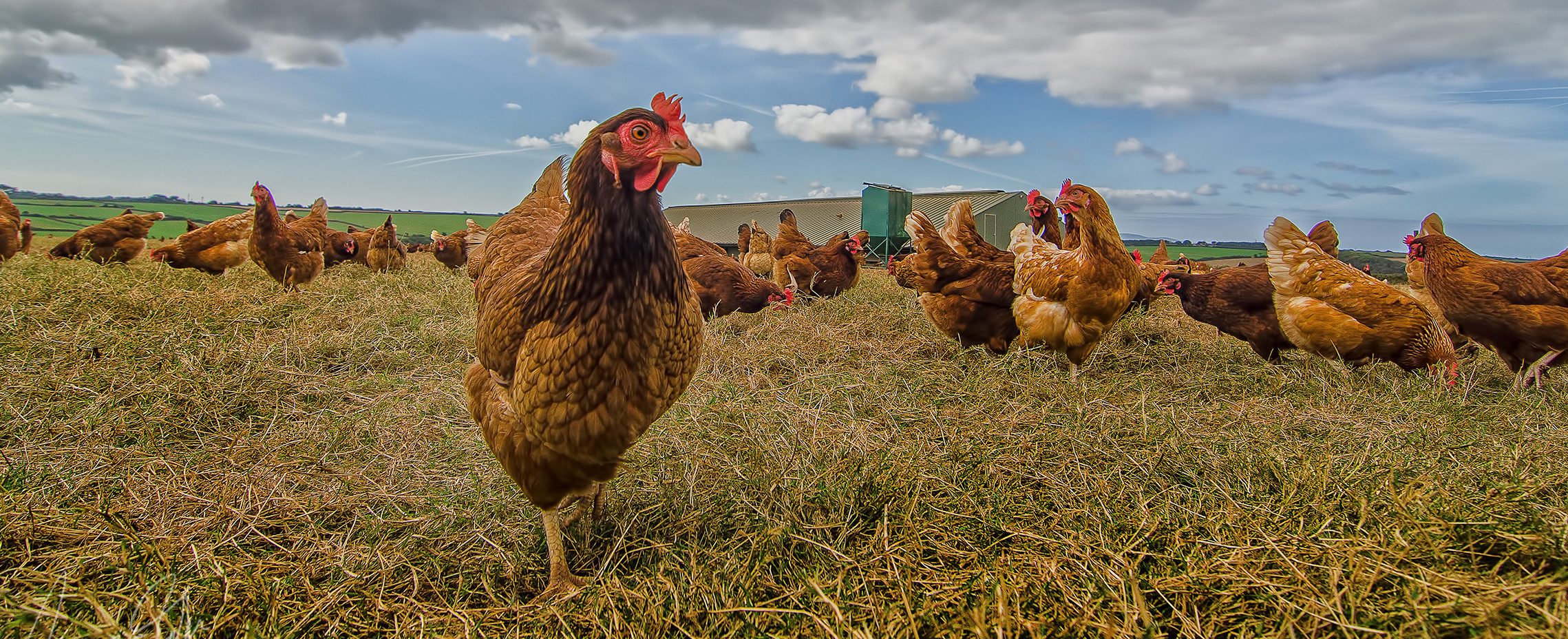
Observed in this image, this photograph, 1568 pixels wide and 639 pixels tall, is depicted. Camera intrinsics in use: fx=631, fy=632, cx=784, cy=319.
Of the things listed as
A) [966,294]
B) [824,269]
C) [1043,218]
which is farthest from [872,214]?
[966,294]

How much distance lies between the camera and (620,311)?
1905 mm

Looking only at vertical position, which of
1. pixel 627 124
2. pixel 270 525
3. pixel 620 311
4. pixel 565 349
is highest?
pixel 627 124

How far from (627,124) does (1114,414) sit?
3.02 meters

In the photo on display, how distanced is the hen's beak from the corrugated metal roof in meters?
16.4

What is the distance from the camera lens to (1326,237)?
712cm

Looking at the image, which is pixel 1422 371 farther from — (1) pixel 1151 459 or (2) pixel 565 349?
(2) pixel 565 349

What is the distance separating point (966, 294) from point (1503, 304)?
3977 mm

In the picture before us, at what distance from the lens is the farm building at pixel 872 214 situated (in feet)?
62.3

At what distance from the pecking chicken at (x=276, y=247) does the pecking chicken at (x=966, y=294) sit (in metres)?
7.10

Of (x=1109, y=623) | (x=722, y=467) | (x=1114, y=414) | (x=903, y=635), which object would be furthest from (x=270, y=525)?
(x=1114, y=414)

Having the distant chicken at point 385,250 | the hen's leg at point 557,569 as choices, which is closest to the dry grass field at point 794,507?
the hen's leg at point 557,569

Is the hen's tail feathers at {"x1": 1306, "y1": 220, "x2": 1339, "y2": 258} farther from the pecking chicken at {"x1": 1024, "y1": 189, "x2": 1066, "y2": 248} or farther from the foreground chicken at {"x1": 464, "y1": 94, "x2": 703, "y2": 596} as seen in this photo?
the foreground chicken at {"x1": 464, "y1": 94, "x2": 703, "y2": 596}

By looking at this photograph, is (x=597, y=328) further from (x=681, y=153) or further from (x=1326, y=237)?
(x=1326, y=237)

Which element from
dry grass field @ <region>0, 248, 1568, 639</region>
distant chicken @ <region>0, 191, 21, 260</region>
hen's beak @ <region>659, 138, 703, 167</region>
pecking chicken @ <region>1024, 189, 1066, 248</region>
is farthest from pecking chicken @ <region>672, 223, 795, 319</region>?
distant chicken @ <region>0, 191, 21, 260</region>
